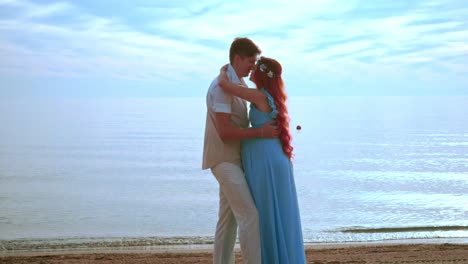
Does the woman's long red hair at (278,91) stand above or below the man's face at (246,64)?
below

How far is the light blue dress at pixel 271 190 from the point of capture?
5398mm

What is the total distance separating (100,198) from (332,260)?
994 cm

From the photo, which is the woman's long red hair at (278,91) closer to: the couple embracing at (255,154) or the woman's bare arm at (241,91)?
the couple embracing at (255,154)

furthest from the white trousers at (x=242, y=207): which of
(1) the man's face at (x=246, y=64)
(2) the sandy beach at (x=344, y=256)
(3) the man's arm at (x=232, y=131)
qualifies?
(2) the sandy beach at (x=344, y=256)

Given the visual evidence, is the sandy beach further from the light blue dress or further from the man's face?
the man's face

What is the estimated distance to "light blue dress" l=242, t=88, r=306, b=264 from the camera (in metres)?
5.40

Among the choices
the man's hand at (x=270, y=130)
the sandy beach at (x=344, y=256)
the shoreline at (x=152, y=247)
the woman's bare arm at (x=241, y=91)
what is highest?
the woman's bare arm at (x=241, y=91)

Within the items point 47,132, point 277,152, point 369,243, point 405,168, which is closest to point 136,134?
point 47,132

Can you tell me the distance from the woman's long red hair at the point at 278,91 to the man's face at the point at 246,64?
45 mm

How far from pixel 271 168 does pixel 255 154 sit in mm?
171

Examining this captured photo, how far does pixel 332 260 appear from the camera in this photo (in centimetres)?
772

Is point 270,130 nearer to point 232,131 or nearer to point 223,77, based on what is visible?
point 232,131

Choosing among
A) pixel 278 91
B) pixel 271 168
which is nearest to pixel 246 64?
pixel 278 91

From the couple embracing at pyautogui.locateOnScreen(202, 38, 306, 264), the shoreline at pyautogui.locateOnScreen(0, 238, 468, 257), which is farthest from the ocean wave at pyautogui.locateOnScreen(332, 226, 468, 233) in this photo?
the couple embracing at pyautogui.locateOnScreen(202, 38, 306, 264)
